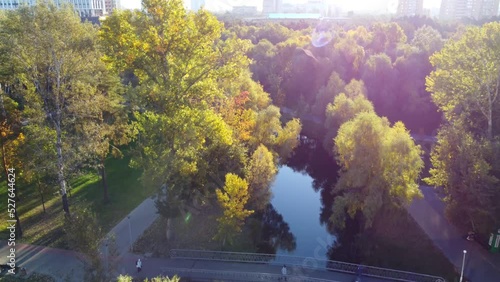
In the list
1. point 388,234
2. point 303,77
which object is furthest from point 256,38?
point 388,234

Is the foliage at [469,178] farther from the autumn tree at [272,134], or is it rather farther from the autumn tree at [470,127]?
the autumn tree at [272,134]

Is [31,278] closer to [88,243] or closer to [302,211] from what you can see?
[88,243]

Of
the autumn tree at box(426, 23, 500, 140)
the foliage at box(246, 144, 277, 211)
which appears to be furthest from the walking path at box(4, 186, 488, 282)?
the autumn tree at box(426, 23, 500, 140)

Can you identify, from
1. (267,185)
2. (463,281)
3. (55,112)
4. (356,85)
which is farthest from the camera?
(356,85)

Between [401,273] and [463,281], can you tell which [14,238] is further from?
[463,281]

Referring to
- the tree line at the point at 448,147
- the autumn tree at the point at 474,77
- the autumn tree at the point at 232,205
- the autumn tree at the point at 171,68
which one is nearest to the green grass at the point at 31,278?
the autumn tree at the point at 171,68

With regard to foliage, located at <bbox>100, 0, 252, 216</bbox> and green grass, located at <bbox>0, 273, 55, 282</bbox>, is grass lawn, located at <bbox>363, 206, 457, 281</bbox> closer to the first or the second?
foliage, located at <bbox>100, 0, 252, 216</bbox>
